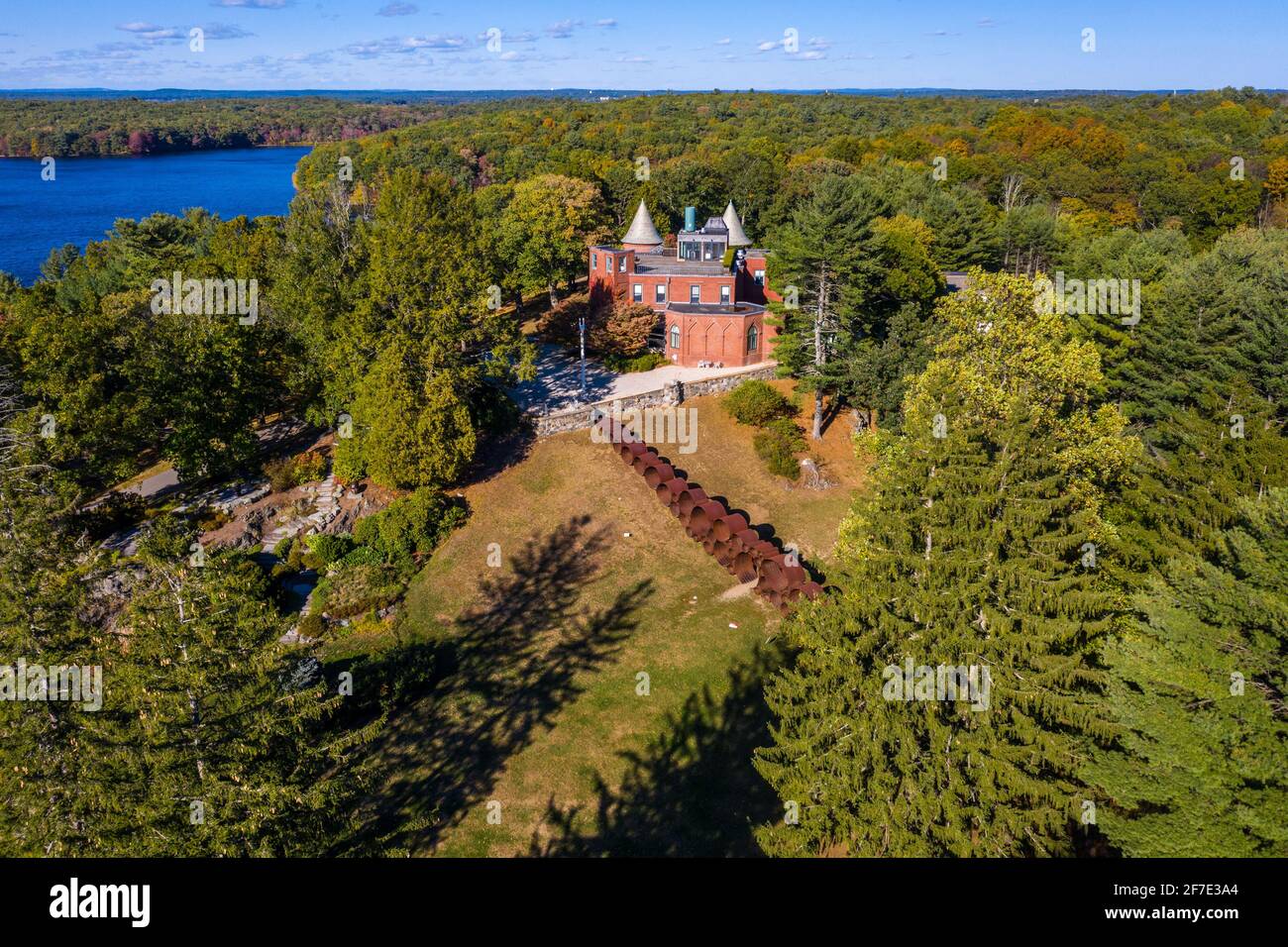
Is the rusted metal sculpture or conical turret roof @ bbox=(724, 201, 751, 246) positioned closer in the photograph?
the rusted metal sculpture

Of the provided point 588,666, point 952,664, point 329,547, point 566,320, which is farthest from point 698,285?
point 952,664

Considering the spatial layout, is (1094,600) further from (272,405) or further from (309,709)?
(272,405)

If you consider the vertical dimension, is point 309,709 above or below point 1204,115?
below

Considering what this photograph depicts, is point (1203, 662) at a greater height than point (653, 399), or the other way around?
point (653, 399)

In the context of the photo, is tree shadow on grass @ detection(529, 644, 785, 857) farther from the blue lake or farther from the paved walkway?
the blue lake

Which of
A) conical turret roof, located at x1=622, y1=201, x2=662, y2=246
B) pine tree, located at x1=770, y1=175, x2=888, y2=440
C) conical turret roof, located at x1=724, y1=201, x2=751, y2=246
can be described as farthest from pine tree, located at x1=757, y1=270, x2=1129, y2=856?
conical turret roof, located at x1=622, y1=201, x2=662, y2=246

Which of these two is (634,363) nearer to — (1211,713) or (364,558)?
(364,558)
